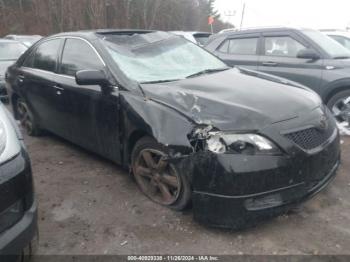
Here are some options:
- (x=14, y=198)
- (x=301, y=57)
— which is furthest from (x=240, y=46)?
(x=14, y=198)

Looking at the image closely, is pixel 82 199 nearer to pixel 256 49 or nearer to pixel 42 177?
pixel 42 177

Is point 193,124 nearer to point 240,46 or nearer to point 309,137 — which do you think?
point 309,137

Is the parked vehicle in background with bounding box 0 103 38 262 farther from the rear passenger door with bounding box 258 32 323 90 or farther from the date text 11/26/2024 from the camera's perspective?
the rear passenger door with bounding box 258 32 323 90

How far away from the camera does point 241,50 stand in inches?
279


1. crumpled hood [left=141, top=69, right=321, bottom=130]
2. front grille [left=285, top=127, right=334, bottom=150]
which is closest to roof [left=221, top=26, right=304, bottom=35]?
crumpled hood [left=141, top=69, right=321, bottom=130]

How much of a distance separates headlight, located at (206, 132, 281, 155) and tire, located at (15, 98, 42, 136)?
3.55m

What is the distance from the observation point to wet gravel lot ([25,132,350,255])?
2.93 meters

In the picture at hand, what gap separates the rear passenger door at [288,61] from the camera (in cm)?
596

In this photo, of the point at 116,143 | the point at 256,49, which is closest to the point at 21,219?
the point at 116,143

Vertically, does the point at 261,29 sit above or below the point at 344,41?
above

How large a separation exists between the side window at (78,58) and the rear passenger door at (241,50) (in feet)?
10.0

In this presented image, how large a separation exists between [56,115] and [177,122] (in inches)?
91.3

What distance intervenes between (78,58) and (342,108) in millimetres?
4025

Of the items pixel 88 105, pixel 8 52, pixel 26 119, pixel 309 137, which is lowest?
pixel 26 119
